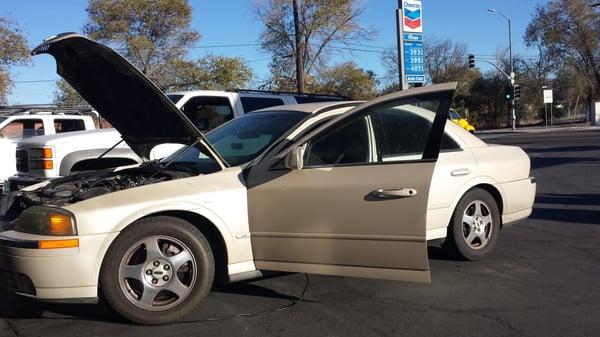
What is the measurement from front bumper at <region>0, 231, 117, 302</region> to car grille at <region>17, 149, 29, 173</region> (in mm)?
4960

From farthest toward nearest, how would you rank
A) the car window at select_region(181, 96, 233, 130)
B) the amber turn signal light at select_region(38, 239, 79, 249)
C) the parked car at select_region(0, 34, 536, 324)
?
the car window at select_region(181, 96, 233, 130)
the parked car at select_region(0, 34, 536, 324)
the amber turn signal light at select_region(38, 239, 79, 249)

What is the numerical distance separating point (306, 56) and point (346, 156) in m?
29.9

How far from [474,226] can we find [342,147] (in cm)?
175

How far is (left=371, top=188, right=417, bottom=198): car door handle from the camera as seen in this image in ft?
13.7

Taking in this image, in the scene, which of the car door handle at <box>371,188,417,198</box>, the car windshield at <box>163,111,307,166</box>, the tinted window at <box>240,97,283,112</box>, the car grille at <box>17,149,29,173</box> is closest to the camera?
the car door handle at <box>371,188,417,198</box>

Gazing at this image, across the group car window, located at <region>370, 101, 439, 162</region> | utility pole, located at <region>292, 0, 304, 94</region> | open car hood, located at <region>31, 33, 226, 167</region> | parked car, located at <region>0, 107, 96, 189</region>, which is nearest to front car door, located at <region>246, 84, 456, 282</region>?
car window, located at <region>370, 101, 439, 162</region>

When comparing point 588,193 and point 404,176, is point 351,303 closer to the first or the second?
point 404,176

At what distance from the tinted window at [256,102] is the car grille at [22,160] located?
344 centimetres

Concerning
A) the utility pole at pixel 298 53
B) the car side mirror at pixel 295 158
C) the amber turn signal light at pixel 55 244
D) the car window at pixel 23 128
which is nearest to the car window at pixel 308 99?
the car window at pixel 23 128

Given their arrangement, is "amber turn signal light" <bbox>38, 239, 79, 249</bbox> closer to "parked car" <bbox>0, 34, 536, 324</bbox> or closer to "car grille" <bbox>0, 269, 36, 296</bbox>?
"parked car" <bbox>0, 34, 536, 324</bbox>

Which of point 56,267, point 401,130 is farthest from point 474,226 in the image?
point 56,267

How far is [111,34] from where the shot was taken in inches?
1406

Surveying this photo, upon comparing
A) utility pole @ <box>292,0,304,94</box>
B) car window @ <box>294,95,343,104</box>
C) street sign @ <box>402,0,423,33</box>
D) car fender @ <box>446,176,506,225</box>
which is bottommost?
car fender @ <box>446,176,506,225</box>

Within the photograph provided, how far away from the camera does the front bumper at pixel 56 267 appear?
3.88 meters
